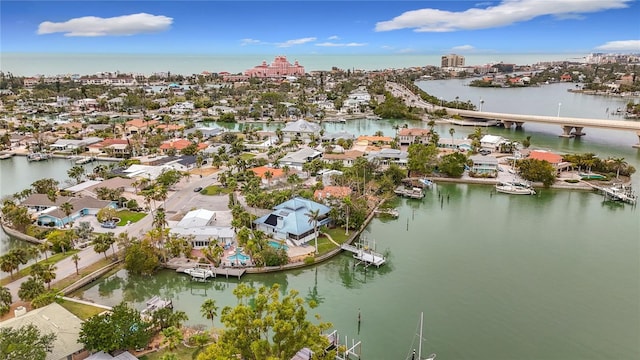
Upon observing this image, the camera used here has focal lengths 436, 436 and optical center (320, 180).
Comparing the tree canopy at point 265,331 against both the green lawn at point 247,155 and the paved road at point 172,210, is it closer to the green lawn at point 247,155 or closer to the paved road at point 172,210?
the paved road at point 172,210

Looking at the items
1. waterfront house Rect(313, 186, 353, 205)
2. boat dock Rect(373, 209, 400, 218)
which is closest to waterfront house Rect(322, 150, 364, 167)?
waterfront house Rect(313, 186, 353, 205)

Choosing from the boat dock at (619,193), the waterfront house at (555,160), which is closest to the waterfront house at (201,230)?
the boat dock at (619,193)

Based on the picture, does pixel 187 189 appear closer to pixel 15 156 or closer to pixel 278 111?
pixel 15 156

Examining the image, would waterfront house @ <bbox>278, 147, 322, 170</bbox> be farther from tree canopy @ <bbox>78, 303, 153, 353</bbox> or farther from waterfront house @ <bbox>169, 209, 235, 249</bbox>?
tree canopy @ <bbox>78, 303, 153, 353</bbox>

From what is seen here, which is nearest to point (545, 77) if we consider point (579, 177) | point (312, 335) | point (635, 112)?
point (635, 112)

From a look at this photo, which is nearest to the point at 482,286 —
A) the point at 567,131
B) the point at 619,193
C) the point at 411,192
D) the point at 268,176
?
the point at 411,192

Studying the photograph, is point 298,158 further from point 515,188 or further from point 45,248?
point 45,248
